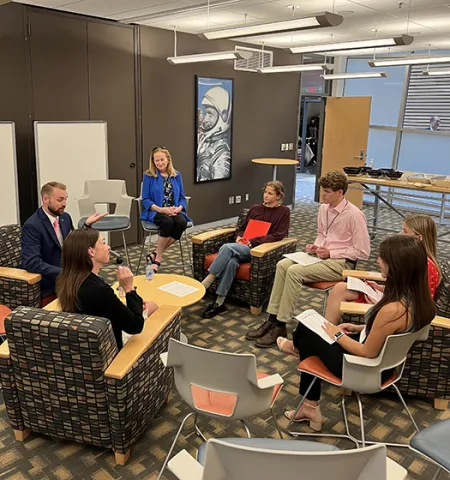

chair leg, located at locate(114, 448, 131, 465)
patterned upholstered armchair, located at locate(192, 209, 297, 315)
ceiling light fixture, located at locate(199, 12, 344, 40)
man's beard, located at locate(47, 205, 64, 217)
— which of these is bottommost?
chair leg, located at locate(114, 448, 131, 465)

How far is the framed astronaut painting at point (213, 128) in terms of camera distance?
6.65 m

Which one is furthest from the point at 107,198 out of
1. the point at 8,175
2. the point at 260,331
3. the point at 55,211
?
the point at 260,331

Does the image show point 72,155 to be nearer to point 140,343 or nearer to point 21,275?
point 21,275

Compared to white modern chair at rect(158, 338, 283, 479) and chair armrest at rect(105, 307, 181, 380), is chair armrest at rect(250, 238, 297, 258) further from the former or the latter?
white modern chair at rect(158, 338, 283, 479)

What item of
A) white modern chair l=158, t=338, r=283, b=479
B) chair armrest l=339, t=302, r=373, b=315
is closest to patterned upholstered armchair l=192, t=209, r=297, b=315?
chair armrest l=339, t=302, r=373, b=315

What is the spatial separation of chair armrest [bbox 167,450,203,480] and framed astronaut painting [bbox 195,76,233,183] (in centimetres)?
552

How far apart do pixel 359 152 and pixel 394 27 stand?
2966mm

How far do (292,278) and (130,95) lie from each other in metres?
3.40

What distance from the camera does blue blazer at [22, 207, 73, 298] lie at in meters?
3.38

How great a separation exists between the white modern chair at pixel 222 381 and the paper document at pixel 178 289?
1251 mm

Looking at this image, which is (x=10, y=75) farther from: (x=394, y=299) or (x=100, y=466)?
(x=394, y=299)

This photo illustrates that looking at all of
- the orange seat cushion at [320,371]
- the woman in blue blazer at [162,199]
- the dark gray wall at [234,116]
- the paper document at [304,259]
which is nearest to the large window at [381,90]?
the dark gray wall at [234,116]

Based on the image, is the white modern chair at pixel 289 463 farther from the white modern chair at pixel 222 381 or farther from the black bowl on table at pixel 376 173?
the black bowl on table at pixel 376 173

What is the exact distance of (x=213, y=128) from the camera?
22.5 ft
